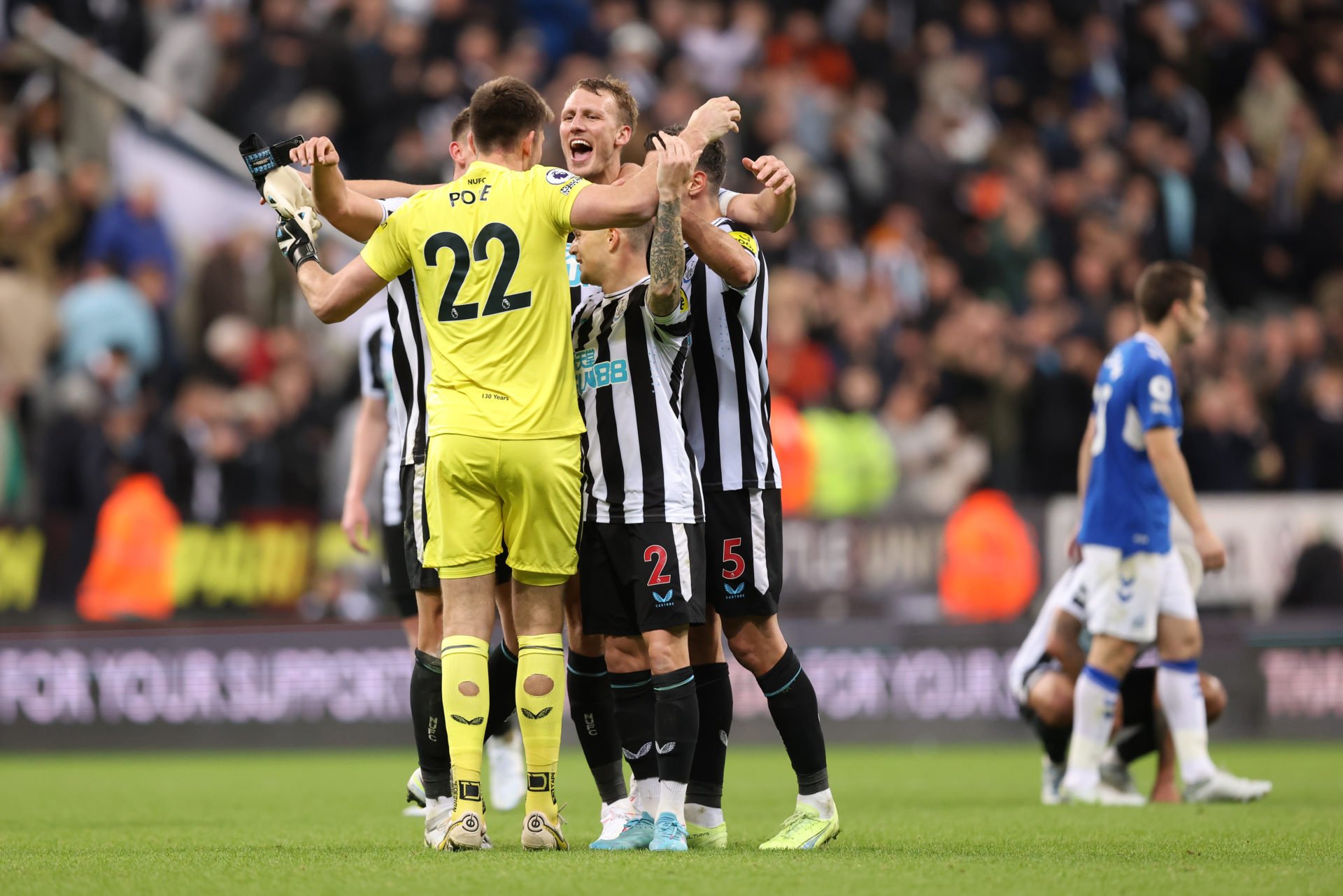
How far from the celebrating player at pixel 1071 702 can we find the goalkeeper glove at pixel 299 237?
4.53 metres

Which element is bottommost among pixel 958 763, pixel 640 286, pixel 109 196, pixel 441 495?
pixel 958 763

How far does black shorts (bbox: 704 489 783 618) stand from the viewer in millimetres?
6449

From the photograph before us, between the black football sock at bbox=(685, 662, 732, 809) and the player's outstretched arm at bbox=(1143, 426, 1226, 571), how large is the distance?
8.85 feet

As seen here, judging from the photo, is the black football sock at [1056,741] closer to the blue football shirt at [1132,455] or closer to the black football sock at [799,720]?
the blue football shirt at [1132,455]

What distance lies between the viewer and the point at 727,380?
664 centimetres

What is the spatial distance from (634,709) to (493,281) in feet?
5.33

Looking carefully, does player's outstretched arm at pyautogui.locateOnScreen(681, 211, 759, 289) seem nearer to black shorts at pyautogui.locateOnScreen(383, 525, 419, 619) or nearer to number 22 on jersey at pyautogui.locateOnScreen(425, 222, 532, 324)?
number 22 on jersey at pyautogui.locateOnScreen(425, 222, 532, 324)

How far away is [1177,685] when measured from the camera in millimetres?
8750

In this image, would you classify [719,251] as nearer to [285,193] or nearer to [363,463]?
[285,193]

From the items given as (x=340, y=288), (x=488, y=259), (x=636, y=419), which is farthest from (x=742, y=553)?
(x=340, y=288)

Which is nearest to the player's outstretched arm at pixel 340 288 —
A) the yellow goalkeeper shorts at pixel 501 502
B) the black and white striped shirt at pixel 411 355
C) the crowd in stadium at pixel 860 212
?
the black and white striped shirt at pixel 411 355

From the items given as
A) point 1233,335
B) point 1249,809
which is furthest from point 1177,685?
point 1233,335

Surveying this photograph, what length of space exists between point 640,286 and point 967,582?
7.52 m

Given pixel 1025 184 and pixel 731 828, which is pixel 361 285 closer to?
pixel 731 828
